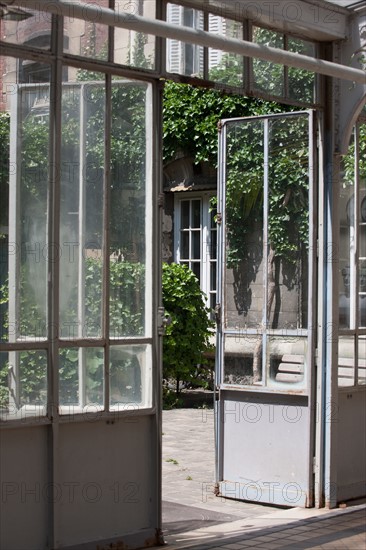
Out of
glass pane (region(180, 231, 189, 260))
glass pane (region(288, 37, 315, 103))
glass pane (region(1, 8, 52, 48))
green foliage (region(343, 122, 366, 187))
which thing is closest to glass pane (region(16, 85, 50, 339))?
glass pane (region(1, 8, 52, 48))

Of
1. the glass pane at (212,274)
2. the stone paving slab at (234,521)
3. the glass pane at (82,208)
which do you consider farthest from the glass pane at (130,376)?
the glass pane at (212,274)

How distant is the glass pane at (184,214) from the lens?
16.3m

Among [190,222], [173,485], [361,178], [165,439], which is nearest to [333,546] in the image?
[173,485]

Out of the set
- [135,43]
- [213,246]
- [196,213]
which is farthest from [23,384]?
[196,213]

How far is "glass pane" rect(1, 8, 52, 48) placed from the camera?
549cm

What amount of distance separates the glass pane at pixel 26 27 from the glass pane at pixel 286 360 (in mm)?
3316

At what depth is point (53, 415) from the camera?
5609mm

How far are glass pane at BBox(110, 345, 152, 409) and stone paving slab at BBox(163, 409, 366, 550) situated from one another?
1.00m

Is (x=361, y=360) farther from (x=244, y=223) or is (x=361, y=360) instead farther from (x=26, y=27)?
(x=26, y=27)

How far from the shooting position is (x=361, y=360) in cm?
794

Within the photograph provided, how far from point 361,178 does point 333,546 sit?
3.27m

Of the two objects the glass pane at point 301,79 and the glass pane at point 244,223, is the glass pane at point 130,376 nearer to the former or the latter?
the glass pane at point 244,223

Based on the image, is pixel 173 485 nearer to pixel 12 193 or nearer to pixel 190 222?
pixel 12 193

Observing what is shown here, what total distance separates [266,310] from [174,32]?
3384 millimetres
